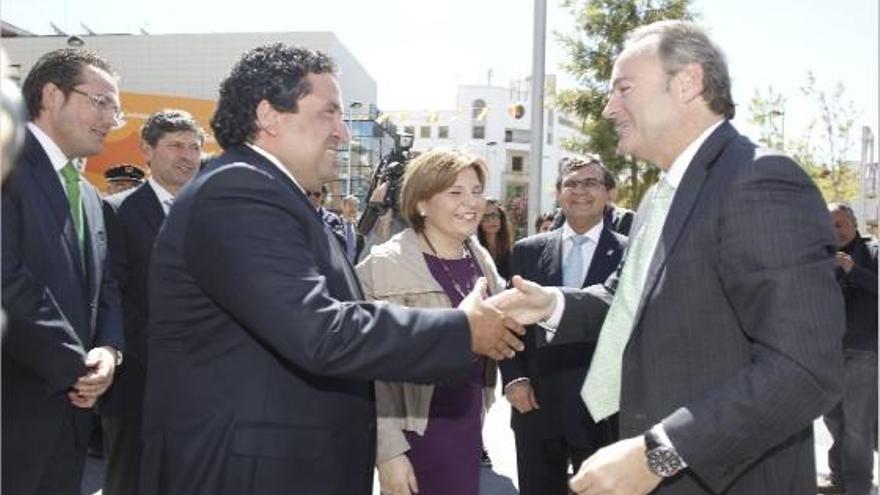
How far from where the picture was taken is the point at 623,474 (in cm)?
190

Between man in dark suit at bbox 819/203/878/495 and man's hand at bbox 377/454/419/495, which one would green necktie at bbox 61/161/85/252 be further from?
man in dark suit at bbox 819/203/878/495

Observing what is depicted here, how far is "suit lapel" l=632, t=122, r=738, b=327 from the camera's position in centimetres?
205

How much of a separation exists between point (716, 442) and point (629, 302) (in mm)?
524

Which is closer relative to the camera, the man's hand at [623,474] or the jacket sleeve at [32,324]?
the man's hand at [623,474]

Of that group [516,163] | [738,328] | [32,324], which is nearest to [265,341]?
[32,324]

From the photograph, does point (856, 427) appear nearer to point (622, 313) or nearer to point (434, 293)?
point (434, 293)

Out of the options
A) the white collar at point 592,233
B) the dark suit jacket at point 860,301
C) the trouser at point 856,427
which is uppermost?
the white collar at point 592,233

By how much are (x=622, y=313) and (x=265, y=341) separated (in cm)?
97

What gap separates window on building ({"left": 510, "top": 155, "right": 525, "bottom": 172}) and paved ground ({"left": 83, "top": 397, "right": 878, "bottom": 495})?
286 feet

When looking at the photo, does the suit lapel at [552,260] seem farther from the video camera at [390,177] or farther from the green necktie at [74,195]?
the green necktie at [74,195]

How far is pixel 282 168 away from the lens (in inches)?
95.5

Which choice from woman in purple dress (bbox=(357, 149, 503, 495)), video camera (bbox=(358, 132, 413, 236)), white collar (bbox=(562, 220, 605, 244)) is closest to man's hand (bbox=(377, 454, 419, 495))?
woman in purple dress (bbox=(357, 149, 503, 495))

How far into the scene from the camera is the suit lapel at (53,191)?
10.1ft

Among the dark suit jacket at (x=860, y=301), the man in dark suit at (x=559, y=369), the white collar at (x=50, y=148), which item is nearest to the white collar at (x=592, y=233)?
the man in dark suit at (x=559, y=369)
